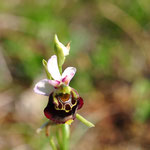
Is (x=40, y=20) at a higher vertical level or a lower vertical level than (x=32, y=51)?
higher

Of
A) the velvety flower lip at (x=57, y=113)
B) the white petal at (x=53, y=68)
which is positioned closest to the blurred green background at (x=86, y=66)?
the velvety flower lip at (x=57, y=113)

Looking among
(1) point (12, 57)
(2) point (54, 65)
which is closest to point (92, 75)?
(1) point (12, 57)

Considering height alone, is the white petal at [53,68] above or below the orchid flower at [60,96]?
above

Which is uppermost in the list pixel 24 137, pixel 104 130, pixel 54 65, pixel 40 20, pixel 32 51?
pixel 54 65

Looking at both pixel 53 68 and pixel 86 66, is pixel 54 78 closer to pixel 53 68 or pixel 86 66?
pixel 53 68

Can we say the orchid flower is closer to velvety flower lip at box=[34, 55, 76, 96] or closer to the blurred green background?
velvety flower lip at box=[34, 55, 76, 96]

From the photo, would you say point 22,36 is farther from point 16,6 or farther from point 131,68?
point 131,68

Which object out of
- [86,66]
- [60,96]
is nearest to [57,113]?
[60,96]

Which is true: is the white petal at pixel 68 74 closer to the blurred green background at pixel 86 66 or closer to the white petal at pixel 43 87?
the white petal at pixel 43 87
